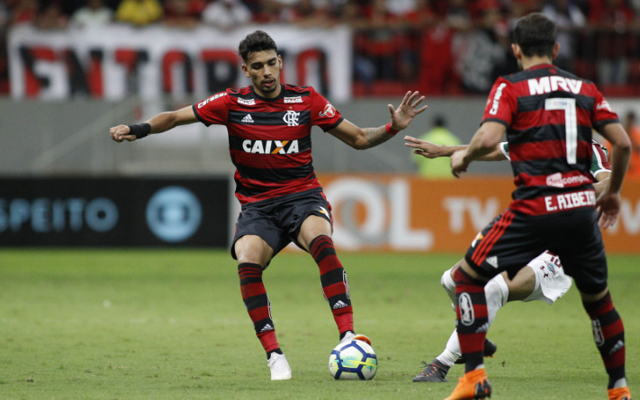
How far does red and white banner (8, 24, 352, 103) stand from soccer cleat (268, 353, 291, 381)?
10951 mm

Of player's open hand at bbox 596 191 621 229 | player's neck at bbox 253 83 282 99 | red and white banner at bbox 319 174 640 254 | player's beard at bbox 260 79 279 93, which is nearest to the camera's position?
player's open hand at bbox 596 191 621 229

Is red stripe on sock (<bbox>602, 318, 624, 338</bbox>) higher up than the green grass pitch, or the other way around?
red stripe on sock (<bbox>602, 318, 624, 338</bbox>)

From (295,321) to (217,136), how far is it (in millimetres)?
8044

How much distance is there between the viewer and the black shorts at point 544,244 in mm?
4609

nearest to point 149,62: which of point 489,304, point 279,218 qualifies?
point 279,218

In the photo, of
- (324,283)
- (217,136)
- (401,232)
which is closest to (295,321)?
(324,283)

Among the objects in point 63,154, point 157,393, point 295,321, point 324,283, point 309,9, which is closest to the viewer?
point 157,393

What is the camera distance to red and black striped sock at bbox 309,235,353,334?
5961mm

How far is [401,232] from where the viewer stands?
15.2 meters

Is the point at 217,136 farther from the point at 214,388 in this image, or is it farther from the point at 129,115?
the point at 214,388

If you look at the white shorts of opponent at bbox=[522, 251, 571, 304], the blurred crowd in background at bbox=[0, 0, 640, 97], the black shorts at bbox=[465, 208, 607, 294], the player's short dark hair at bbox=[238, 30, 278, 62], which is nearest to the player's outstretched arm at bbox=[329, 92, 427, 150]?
the player's short dark hair at bbox=[238, 30, 278, 62]

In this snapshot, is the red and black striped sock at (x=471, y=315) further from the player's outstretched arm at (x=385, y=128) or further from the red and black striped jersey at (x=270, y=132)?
the red and black striped jersey at (x=270, y=132)

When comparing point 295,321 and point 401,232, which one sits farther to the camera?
point 401,232

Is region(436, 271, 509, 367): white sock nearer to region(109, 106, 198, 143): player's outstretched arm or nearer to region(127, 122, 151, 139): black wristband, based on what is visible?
region(109, 106, 198, 143): player's outstretched arm
